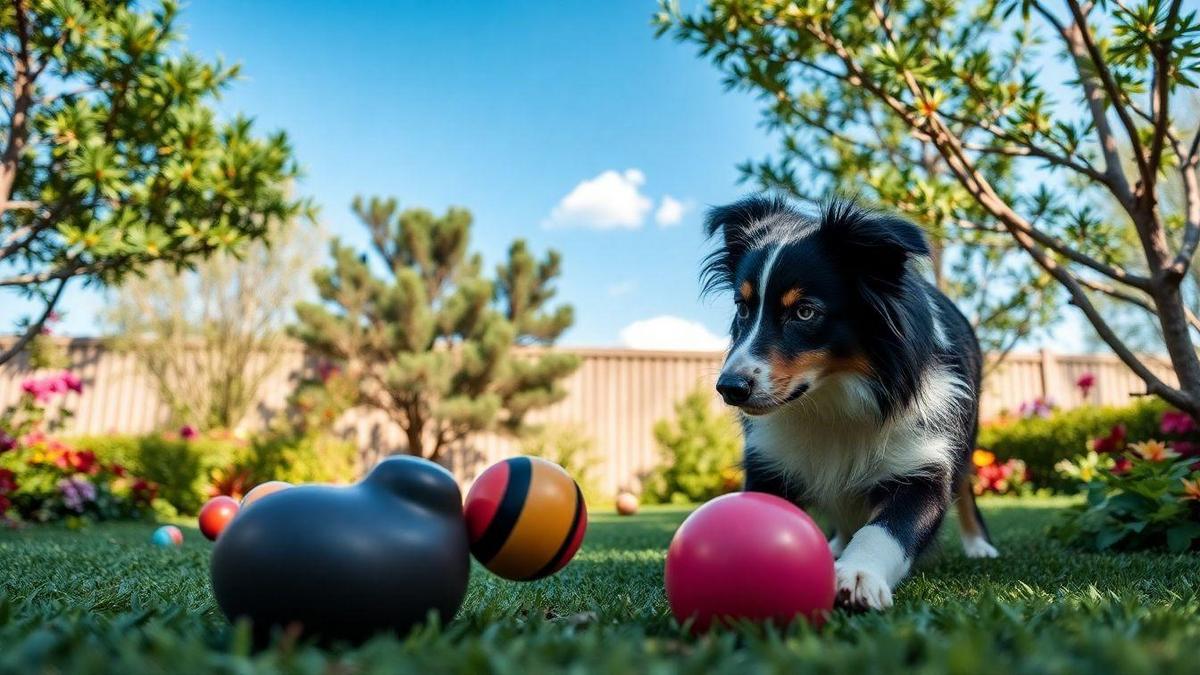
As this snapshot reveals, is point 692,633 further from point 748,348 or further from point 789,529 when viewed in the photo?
point 748,348

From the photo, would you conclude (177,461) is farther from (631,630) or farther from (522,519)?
(631,630)

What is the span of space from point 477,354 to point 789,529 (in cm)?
1095

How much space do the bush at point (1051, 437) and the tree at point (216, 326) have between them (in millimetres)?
10961

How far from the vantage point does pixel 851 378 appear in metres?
2.50

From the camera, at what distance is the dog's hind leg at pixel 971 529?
367 cm

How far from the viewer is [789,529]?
1.66 metres

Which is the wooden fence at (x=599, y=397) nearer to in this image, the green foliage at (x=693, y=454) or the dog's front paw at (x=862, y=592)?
the green foliage at (x=693, y=454)

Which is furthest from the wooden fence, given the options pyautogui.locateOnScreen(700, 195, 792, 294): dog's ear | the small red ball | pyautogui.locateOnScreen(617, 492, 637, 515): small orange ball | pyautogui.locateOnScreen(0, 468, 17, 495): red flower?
pyautogui.locateOnScreen(700, 195, 792, 294): dog's ear

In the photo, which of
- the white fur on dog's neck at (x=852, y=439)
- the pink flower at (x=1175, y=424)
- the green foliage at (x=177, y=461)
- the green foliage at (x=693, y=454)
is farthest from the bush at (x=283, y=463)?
the pink flower at (x=1175, y=424)

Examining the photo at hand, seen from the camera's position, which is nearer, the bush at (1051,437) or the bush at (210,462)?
the bush at (210,462)

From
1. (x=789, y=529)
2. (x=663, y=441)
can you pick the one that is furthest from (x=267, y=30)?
(x=789, y=529)

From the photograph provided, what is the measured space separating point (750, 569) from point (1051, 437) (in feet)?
34.0

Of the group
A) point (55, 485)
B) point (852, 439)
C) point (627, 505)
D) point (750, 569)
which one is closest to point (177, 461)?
point (55, 485)

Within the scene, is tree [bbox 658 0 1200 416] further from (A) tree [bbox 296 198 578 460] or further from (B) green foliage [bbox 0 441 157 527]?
(A) tree [bbox 296 198 578 460]
